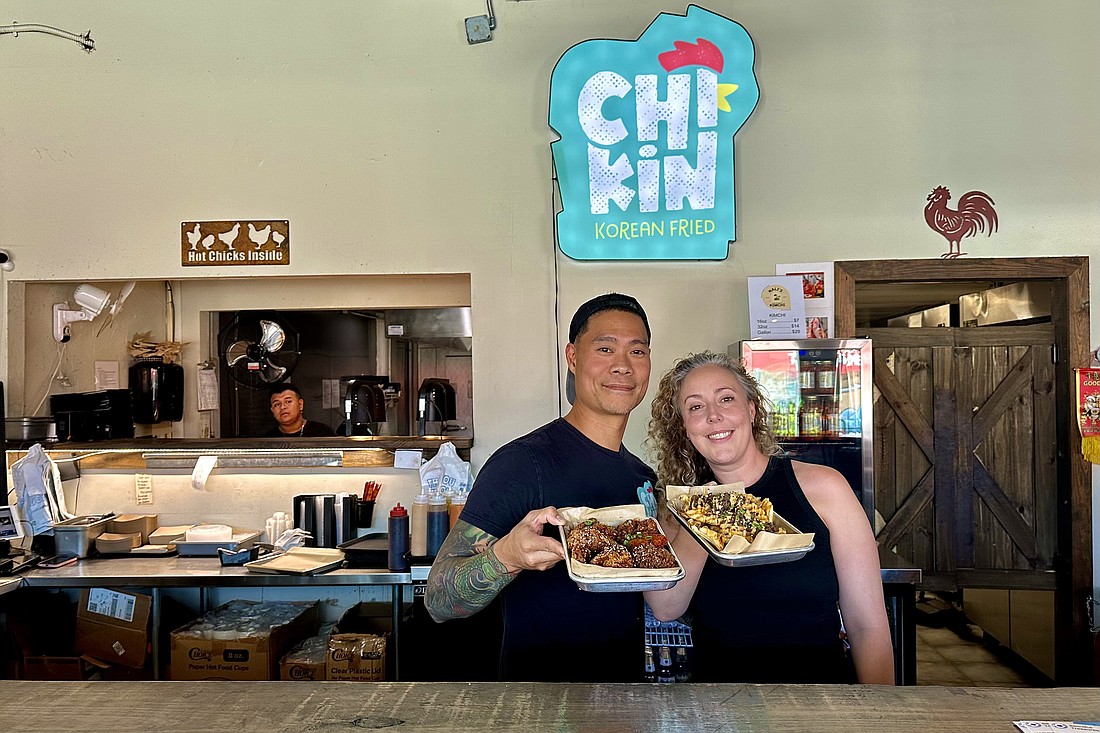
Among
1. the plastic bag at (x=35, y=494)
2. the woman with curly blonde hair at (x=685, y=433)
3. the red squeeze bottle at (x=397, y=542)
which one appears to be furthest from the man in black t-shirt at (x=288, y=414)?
the woman with curly blonde hair at (x=685, y=433)

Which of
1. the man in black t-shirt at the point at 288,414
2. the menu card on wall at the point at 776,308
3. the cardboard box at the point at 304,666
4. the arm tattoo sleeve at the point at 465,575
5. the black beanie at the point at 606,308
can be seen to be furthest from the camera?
the man in black t-shirt at the point at 288,414

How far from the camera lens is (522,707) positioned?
1447 millimetres

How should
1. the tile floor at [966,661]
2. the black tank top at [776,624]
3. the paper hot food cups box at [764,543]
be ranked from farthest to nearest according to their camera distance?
the tile floor at [966,661] < the black tank top at [776,624] < the paper hot food cups box at [764,543]

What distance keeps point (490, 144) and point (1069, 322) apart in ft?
9.69

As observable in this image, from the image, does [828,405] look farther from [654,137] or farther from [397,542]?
[397,542]

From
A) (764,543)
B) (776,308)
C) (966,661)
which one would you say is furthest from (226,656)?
(966,661)

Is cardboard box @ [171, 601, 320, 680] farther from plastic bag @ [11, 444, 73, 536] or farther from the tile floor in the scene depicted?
the tile floor

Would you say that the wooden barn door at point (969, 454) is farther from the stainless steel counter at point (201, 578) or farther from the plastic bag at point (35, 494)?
the plastic bag at point (35, 494)

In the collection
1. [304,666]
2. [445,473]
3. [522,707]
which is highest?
[445,473]

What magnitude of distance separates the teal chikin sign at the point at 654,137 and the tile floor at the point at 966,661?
2.89 m

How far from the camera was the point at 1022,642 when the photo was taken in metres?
4.87

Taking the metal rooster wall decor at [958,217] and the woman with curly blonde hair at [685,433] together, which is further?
the metal rooster wall decor at [958,217]

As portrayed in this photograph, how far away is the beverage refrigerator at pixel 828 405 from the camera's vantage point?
11.6ft

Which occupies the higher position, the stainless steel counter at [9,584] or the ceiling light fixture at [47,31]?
the ceiling light fixture at [47,31]
